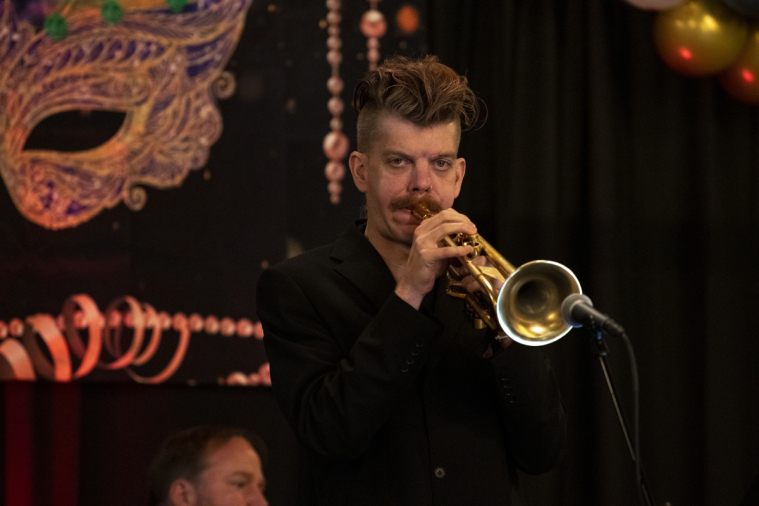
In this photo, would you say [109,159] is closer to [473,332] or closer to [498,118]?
[498,118]

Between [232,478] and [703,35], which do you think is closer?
[703,35]

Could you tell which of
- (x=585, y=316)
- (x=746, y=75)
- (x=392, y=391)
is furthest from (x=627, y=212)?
(x=585, y=316)

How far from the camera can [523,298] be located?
1.56 meters

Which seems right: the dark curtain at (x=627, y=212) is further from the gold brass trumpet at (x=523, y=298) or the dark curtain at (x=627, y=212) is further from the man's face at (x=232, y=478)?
the gold brass trumpet at (x=523, y=298)

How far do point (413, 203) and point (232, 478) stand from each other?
1806 millimetres

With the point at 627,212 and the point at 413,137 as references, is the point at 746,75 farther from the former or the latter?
the point at 413,137

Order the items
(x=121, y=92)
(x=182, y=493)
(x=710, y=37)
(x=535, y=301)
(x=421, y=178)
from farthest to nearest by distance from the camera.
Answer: (x=121, y=92) → (x=182, y=493) → (x=710, y=37) → (x=421, y=178) → (x=535, y=301)

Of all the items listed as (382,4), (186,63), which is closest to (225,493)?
(186,63)

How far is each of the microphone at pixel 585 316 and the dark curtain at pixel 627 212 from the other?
185 centimetres

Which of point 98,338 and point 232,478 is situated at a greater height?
point 98,338

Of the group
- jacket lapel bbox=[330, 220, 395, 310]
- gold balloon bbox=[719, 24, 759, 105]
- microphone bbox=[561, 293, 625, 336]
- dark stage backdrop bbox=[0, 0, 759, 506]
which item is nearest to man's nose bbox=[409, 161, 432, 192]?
jacket lapel bbox=[330, 220, 395, 310]

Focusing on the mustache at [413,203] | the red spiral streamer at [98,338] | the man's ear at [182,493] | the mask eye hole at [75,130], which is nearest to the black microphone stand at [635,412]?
the mustache at [413,203]

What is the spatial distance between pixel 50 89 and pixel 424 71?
208 cm

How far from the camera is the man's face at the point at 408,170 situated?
184cm
